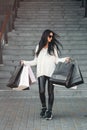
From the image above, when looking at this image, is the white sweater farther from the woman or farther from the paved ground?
the paved ground

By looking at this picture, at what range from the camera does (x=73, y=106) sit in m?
9.69

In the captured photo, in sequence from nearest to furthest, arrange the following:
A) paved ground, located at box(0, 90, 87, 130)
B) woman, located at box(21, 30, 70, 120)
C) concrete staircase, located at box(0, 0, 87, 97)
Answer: paved ground, located at box(0, 90, 87, 130) < woman, located at box(21, 30, 70, 120) < concrete staircase, located at box(0, 0, 87, 97)

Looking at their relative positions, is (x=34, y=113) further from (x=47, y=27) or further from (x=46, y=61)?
(x=47, y=27)

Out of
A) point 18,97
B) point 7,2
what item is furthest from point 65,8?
point 18,97

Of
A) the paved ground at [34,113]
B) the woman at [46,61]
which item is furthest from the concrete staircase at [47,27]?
the woman at [46,61]

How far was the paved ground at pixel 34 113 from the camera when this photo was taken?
25.0ft

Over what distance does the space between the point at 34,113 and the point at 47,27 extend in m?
7.76

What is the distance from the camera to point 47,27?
1619 centimetres

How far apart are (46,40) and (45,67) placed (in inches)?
22.1

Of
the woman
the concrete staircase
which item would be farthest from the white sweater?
the concrete staircase

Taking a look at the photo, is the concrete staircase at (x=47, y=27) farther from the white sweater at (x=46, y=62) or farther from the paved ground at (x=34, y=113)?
the white sweater at (x=46, y=62)

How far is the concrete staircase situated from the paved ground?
2.63 ft

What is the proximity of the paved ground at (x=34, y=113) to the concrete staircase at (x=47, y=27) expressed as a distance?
80 centimetres

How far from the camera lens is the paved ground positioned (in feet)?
25.0
